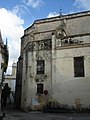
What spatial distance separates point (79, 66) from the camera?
84.2 feet

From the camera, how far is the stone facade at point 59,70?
984 inches

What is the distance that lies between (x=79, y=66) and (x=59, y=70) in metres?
2.42

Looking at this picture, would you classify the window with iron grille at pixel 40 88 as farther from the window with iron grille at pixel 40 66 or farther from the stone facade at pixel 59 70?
the window with iron grille at pixel 40 66

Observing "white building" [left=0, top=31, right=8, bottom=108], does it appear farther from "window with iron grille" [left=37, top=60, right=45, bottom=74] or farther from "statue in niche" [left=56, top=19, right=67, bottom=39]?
"statue in niche" [left=56, top=19, right=67, bottom=39]

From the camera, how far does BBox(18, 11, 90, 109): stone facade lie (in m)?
25.0

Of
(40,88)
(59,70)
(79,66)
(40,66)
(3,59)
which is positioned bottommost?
(40,88)

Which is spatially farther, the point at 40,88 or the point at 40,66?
the point at 40,66

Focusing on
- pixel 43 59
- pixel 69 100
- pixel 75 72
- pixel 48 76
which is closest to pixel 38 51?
pixel 43 59

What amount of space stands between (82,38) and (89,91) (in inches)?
242

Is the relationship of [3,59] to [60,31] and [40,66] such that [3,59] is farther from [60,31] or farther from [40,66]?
[60,31]

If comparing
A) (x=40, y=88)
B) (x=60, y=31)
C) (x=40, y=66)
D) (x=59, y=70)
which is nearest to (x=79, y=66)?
(x=59, y=70)

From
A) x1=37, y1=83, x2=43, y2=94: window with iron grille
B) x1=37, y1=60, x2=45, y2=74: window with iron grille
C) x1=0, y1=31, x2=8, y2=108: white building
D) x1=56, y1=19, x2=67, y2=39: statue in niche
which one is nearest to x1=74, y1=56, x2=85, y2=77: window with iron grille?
x1=56, y1=19, x2=67, y2=39: statue in niche

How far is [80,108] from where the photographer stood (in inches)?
957

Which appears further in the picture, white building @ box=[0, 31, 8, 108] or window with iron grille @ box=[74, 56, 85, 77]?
white building @ box=[0, 31, 8, 108]
